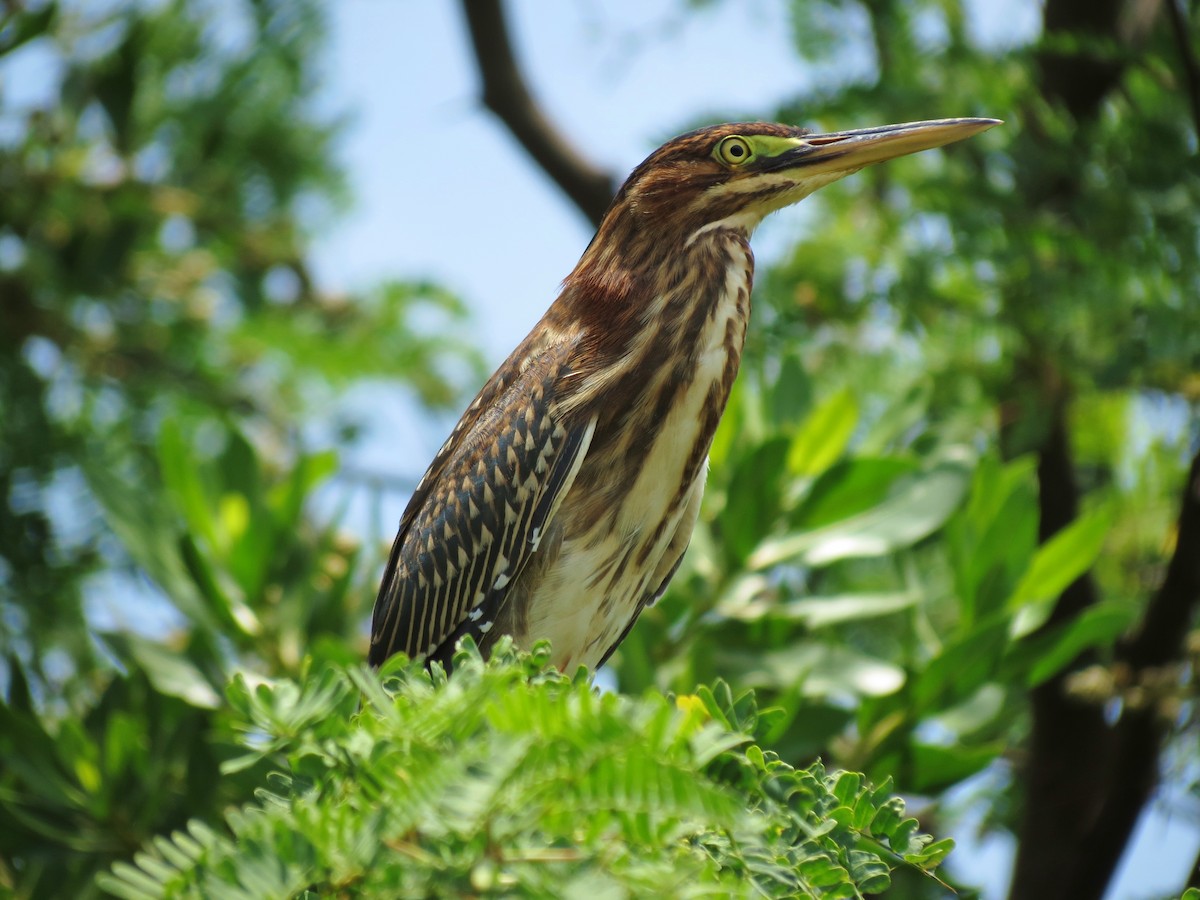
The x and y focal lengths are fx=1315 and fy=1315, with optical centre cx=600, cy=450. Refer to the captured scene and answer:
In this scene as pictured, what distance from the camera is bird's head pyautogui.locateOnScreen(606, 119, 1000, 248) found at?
2.83m

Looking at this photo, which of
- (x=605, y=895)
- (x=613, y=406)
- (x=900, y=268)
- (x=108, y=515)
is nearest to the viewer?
(x=605, y=895)

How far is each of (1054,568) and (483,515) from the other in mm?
1283

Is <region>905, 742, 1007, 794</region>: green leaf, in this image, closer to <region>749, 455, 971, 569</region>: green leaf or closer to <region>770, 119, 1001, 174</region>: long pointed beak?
<region>749, 455, 971, 569</region>: green leaf

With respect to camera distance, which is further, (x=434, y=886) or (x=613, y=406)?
(x=613, y=406)

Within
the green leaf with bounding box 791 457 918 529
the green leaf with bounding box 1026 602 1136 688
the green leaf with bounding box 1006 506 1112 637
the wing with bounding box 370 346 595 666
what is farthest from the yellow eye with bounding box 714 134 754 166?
the green leaf with bounding box 1026 602 1136 688

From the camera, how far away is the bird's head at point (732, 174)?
283 cm

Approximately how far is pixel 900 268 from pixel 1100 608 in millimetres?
1076

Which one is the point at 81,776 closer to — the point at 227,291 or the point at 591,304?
the point at 591,304

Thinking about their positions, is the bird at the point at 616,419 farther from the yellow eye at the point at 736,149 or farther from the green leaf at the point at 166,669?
the green leaf at the point at 166,669

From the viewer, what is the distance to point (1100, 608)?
2.79 metres

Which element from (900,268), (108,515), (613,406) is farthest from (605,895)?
(900,268)

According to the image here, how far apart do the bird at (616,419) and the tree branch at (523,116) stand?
1564 mm

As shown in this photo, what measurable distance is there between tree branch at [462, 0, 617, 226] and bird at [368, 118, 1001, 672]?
156cm

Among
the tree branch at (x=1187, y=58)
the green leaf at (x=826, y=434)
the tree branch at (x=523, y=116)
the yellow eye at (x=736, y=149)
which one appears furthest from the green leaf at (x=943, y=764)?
the tree branch at (x=523, y=116)
